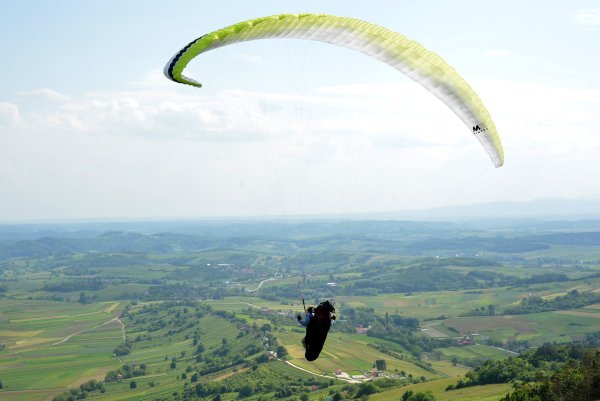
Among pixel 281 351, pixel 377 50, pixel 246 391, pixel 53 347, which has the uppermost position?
pixel 377 50

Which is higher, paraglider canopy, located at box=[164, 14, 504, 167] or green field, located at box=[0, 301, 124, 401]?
paraglider canopy, located at box=[164, 14, 504, 167]

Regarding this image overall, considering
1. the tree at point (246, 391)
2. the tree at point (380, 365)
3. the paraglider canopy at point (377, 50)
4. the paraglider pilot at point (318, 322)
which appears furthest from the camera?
the tree at point (380, 365)

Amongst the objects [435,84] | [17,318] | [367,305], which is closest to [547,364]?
[435,84]

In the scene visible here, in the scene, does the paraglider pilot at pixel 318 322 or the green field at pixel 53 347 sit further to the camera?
the green field at pixel 53 347

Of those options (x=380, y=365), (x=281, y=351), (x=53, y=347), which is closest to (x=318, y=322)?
(x=380, y=365)

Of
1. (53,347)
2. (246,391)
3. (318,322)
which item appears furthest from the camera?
(53,347)

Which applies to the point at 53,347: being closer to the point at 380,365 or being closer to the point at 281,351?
the point at 281,351

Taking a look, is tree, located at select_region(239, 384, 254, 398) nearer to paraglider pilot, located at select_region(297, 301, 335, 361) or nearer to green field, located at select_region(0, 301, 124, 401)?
green field, located at select_region(0, 301, 124, 401)

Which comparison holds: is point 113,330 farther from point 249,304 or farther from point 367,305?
point 367,305

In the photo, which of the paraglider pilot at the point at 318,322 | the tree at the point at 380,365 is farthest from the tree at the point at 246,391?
the paraglider pilot at the point at 318,322

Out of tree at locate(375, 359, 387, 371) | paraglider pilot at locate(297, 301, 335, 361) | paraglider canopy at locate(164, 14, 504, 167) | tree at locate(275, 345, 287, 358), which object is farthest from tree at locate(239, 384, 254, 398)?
paraglider canopy at locate(164, 14, 504, 167)

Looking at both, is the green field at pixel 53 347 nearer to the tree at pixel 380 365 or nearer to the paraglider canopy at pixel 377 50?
the tree at pixel 380 365
